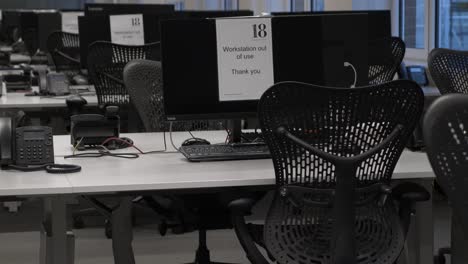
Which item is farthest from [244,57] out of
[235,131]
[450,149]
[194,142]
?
[450,149]

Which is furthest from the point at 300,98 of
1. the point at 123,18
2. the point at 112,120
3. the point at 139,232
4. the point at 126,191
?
the point at 123,18

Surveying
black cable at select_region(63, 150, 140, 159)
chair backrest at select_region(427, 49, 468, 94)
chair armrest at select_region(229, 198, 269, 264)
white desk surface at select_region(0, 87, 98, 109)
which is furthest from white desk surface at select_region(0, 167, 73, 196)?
white desk surface at select_region(0, 87, 98, 109)

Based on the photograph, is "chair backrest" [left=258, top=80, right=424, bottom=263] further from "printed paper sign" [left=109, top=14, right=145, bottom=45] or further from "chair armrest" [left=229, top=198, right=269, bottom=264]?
"printed paper sign" [left=109, top=14, right=145, bottom=45]

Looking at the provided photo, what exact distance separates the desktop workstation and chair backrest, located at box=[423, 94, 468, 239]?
0.89m

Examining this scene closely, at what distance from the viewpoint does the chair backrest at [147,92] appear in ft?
13.0

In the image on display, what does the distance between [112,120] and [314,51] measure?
0.84m

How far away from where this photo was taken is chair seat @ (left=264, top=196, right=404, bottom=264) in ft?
8.90

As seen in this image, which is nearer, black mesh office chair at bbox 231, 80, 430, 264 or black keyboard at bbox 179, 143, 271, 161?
black mesh office chair at bbox 231, 80, 430, 264

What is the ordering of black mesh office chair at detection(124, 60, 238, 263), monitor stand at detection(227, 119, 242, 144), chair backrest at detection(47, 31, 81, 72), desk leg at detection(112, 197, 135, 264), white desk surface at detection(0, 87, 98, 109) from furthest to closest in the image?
chair backrest at detection(47, 31, 81, 72)
white desk surface at detection(0, 87, 98, 109)
black mesh office chair at detection(124, 60, 238, 263)
monitor stand at detection(227, 119, 242, 144)
desk leg at detection(112, 197, 135, 264)

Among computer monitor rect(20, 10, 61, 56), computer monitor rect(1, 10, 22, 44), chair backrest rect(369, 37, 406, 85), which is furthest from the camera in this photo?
computer monitor rect(1, 10, 22, 44)

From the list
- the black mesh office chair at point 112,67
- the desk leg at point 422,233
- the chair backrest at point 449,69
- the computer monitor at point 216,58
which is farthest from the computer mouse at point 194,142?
the black mesh office chair at point 112,67

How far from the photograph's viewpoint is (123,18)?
5.71 meters

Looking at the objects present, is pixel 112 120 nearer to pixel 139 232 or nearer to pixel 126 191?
pixel 126 191

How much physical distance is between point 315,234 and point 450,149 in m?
1.15
